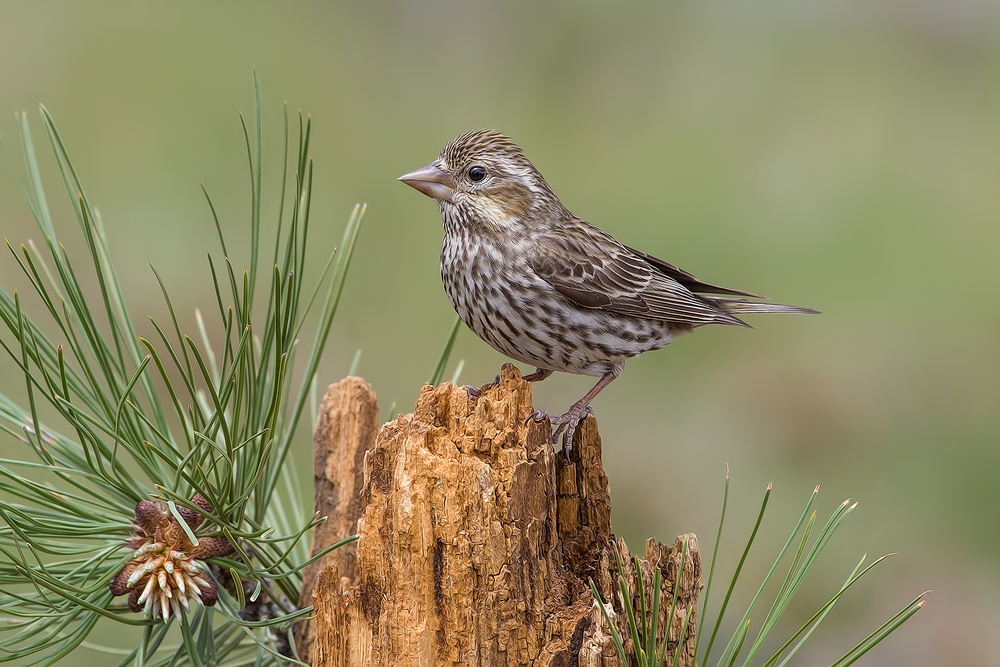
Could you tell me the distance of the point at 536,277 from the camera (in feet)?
13.8

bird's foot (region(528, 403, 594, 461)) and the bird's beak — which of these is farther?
the bird's beak

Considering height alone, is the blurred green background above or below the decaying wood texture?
above

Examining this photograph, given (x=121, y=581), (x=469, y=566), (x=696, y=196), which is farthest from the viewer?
(x=696, y=196)

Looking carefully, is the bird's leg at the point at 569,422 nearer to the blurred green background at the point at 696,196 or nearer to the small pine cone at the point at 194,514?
the small pine cone at the point at 194,514

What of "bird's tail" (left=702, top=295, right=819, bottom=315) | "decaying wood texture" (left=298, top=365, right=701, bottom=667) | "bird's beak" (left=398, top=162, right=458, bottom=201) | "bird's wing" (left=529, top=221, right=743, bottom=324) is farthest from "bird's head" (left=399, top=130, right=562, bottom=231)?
"decaying wood texture" (left=298, top=365, right=701, bottom=667)

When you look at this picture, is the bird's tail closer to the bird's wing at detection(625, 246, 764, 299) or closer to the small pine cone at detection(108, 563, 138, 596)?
the bird's wing at detection(625, 246, 764, 299)

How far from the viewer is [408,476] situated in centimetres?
235

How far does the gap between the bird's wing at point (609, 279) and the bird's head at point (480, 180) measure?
0.22 m

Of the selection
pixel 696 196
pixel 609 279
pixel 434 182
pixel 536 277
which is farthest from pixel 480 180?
pixel 696 196

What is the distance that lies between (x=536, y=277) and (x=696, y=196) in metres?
3.85

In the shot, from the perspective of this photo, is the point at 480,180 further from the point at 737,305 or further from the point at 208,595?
the point at 208,595

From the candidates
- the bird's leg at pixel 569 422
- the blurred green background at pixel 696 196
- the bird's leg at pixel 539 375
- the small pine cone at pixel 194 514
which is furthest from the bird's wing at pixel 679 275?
the small pine cone at pixel 194 514

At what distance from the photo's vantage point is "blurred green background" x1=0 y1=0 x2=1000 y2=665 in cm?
628

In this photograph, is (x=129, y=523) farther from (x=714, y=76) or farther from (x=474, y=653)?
(x=714, y=76)
